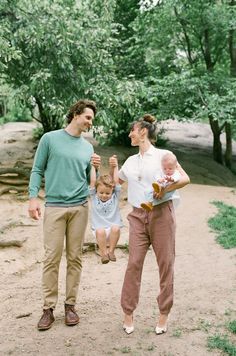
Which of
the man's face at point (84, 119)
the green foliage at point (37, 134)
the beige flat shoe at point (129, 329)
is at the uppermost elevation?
the man's face at point (84, 119)

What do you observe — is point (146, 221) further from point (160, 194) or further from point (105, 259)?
point (105, 259)

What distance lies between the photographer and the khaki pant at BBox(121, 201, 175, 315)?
3951mm

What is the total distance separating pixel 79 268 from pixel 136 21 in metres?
8.68

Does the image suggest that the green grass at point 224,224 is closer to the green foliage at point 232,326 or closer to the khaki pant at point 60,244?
the green foliage at point 232,326

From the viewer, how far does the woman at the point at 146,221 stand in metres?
3.94

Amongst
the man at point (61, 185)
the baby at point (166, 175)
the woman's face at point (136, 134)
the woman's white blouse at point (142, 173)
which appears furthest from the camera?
the man at point (61, 185)

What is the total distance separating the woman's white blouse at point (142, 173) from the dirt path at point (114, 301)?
122 cm

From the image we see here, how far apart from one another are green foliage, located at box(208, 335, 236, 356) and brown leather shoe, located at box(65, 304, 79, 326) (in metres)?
1.22

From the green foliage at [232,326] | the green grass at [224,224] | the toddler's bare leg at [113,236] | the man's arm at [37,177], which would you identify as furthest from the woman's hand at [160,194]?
the green grass at [224,224]

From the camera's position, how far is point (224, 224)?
8.17 m

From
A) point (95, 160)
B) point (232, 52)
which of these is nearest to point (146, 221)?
point (95, 160)

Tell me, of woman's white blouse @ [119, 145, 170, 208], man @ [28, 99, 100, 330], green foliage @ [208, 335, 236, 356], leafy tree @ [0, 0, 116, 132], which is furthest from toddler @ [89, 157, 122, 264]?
leafy tree @ [0, 0, 116, 132]

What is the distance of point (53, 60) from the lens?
8.27 metres

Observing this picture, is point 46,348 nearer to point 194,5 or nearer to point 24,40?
point 24,40
